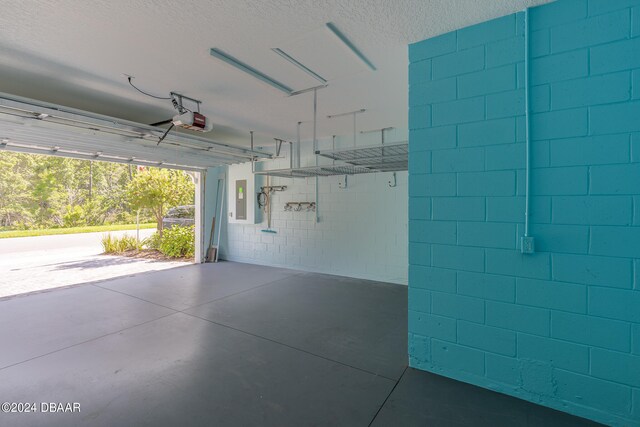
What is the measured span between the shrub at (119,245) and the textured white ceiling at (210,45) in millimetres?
6019

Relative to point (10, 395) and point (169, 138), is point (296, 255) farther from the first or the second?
point (10, 395)

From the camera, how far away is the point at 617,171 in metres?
1.74

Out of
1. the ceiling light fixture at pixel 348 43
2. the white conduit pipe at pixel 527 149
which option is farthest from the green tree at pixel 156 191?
the white conduit pipe at pixel 527 149

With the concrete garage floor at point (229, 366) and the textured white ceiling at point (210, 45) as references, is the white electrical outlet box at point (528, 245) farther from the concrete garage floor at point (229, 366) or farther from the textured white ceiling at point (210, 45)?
the textured white ceiling at point (210, 45)

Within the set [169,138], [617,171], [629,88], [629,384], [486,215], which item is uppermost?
[169,138]

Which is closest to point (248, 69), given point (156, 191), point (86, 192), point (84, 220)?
point (156, 191)

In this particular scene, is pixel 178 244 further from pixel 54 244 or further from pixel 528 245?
pixel 528 245

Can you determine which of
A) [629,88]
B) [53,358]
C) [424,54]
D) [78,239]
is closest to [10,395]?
[53,358]

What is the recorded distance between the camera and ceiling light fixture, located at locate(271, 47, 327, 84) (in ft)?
8.41

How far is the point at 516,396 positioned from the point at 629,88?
2.03 m

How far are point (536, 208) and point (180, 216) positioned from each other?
36.3 ft

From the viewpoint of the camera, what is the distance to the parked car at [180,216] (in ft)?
33.1

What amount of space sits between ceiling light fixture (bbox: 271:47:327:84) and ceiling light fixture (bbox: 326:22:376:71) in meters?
0.52

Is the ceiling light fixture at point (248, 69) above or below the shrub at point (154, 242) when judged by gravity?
above
